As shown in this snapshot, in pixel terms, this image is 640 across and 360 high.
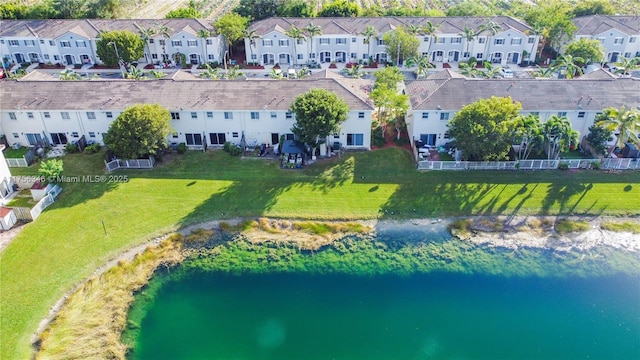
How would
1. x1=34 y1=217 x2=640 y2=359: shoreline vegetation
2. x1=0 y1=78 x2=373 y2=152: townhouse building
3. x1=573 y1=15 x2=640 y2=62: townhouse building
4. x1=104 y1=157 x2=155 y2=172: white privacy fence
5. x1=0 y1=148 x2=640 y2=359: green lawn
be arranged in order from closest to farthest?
x1=34 y1=217 x2=640 y2=359: shoreline vegetation
x1=0 y1=148 x2=640 y2=359: green lawn
x1=104 y1=157 x2=155 y2=172: white privacy fence
x1=0 y1=78 x2=373 y2=152: townhouse building
x1=573 y1=15 x2=640 y2=62: townhouse building

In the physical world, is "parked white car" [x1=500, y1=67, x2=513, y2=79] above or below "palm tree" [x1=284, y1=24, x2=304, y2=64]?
below

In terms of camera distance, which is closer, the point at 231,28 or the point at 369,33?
the point at 369,33

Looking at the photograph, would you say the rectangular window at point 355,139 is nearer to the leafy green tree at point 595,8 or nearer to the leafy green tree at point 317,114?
the leafy green tree at point 317,114

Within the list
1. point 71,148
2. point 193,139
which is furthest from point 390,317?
point 71,148

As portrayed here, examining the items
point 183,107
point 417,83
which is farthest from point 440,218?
point 183,107

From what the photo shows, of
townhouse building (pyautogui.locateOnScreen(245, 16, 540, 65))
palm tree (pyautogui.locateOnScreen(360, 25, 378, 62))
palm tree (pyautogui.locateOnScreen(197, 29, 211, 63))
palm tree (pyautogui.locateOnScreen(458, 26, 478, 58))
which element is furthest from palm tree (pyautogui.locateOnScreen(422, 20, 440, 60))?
palm tree (pyautogui.locateOnScreen(197, 29, 211, 63))

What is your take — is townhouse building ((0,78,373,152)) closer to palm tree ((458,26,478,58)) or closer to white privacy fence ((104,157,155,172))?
white privacy fence ((104,157,155,172))

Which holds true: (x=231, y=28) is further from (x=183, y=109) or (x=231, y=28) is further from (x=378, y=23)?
(x=183, y=109)
